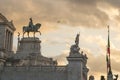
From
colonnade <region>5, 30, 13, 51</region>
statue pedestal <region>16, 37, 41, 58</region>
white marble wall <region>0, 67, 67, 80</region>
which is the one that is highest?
colonnade <region>5, 30, 13, 51</region>

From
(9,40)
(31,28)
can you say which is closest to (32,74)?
(31,28)

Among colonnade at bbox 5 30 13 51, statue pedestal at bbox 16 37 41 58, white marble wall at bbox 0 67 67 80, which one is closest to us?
white marble wall at bbox 0 67 67 80

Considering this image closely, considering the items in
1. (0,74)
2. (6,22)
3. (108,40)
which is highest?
(6,22)

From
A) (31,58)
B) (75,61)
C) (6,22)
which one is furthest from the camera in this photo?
(6,22)

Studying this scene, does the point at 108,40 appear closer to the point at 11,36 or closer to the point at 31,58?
the point at 31,58

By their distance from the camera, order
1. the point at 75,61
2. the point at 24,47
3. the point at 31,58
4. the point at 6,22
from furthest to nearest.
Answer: the point at 6,22, the point at 24,47, the point at 31,58, the point at 75,61

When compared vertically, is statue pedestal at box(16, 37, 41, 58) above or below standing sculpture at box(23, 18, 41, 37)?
below

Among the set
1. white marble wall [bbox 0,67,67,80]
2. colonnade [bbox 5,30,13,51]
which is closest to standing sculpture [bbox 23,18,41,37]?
colonnade [bbox 5,30,13,51]

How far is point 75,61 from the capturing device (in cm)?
6869

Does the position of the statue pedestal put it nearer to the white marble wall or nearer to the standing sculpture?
the standing sculpture


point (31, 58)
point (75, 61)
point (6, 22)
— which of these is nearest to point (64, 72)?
point (75, 61)

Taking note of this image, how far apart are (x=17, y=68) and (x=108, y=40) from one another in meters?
14.9

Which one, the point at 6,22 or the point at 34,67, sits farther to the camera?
the point at 6,22

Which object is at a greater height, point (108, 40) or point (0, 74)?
point (108, 40)
